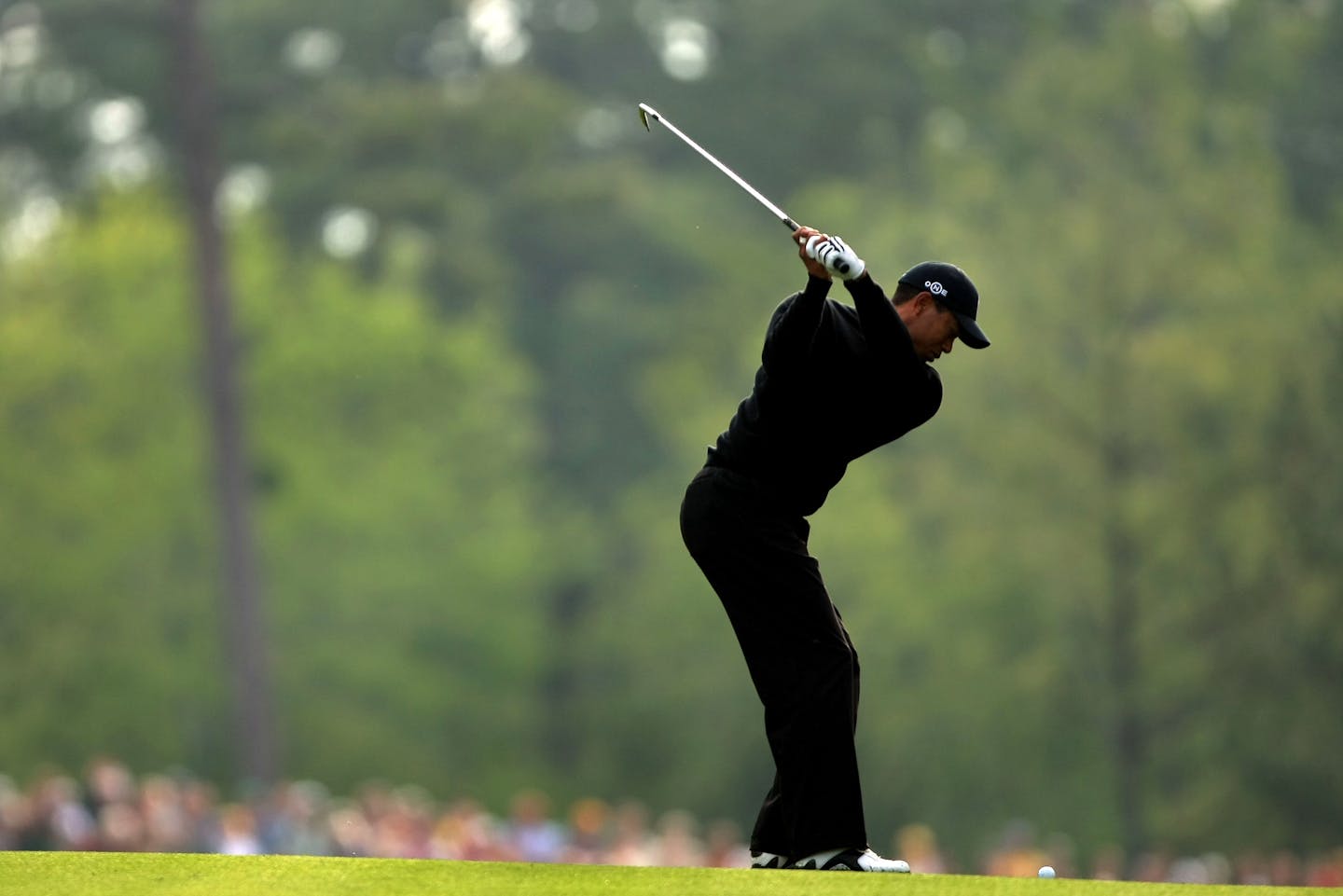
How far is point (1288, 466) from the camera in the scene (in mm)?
23812

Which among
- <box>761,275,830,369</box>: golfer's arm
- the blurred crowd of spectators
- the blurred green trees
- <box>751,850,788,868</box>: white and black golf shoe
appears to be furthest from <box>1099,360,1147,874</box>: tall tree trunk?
<box>761,275,830,369</box>: golfer's arm

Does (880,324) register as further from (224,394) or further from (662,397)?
(662,397)

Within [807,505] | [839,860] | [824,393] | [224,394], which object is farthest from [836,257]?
[224,394]

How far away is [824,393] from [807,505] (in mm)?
489

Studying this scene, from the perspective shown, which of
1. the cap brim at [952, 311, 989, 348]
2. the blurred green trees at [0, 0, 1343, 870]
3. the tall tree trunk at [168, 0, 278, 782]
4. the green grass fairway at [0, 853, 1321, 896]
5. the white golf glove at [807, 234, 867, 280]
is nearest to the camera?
the green grass fairway at [0, 853, 1321, 896]

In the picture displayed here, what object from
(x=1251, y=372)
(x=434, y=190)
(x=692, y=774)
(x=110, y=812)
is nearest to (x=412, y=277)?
(x=434, y=190)

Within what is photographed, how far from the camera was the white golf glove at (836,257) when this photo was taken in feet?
20.3

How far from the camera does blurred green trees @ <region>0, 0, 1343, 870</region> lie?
24.4 metres

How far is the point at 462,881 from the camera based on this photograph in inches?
Result: 243

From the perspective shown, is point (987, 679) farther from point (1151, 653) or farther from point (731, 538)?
point (731, 538)

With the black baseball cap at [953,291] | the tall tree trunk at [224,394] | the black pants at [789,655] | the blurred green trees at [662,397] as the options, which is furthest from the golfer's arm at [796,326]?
the tall tree trunk at [224,394]

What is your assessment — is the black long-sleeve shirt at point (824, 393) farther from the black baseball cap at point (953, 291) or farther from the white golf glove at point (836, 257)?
the black baseball cap at point (953, 291)

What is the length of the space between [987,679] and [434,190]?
45.3ft

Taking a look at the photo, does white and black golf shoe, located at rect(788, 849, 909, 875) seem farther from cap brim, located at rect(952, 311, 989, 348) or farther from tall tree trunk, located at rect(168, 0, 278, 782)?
tall tree trunk, located at rect(168, 0, 278, 782)
